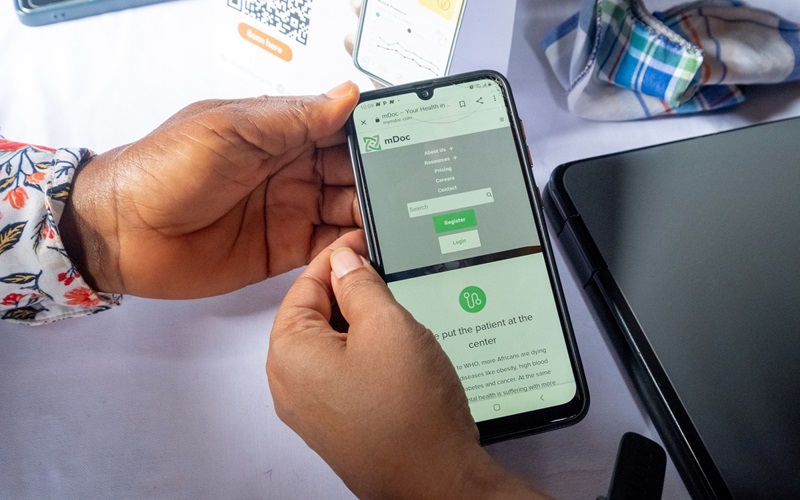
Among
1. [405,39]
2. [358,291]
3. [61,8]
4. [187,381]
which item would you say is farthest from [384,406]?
[61,8]

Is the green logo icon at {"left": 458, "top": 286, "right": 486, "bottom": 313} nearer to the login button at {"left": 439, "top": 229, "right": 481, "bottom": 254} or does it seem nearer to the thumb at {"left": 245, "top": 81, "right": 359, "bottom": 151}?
the login button at {"left": 439, "top": 229, "right": 481, "bottom": 254}

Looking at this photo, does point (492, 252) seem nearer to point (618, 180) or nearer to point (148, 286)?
point (618, 180)

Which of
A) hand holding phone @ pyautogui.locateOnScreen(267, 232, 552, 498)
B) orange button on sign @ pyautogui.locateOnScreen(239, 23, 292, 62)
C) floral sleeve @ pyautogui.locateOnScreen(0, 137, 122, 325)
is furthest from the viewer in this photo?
orange button on sign @ pyautogui.locateOnScreen(239, 23, 292, 62)

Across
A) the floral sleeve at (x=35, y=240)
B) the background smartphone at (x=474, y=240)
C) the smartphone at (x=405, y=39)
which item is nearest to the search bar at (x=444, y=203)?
the background smartphone at (x=474, y=240)

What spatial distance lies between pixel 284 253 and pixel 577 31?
0.97ft

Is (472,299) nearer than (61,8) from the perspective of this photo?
Yes

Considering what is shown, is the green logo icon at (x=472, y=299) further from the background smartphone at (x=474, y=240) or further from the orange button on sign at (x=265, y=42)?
the orange button on sign at (x=265, y=42)

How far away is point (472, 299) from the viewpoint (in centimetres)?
39

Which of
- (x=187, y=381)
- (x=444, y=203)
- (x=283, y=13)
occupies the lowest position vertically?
(x=187, y=381)

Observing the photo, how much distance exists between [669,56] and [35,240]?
18.5 inches

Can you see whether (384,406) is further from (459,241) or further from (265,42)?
(265,42)

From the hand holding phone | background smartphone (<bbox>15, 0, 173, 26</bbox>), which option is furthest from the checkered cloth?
background smartphone (<bbox>15, 0, 173, 26</bbox>)

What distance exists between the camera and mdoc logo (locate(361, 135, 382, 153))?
1.33 feet

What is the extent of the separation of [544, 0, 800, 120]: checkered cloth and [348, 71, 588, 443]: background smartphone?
0.35 ft
